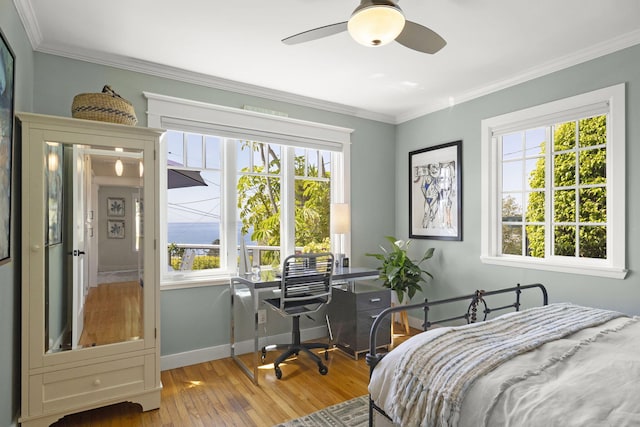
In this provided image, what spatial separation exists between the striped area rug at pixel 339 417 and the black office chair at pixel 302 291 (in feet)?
1.75

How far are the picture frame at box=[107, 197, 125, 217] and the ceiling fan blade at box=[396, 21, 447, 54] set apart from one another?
2014 millimetres

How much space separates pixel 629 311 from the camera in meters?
2.60

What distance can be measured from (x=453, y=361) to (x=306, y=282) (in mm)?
1670

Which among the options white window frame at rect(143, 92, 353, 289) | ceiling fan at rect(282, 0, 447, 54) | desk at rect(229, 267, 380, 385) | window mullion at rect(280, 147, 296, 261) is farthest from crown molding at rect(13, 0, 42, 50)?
desk at rect(229, 267, 380, 385)

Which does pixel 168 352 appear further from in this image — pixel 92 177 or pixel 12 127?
pixel 12 127

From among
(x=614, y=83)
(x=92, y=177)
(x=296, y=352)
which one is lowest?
(x=296, y=352)

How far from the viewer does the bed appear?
1.18 metres

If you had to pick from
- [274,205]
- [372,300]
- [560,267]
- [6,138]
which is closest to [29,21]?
[6,138]

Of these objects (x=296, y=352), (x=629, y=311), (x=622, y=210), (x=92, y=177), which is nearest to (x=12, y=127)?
(x=92, y=177)

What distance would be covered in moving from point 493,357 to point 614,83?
244cm

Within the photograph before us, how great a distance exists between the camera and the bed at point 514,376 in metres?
1.18

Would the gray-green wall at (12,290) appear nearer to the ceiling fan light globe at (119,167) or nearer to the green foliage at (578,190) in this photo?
the ceiling fan light globe at (119,167)

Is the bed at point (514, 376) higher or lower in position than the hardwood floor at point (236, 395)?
higher

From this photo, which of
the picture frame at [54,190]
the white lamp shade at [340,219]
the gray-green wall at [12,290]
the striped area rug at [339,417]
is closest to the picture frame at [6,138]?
the gray-green wall at [12,290]
